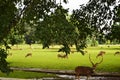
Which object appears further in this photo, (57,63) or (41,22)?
(57,63)

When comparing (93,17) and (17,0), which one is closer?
(17,0)

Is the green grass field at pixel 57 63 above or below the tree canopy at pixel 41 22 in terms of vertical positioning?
below

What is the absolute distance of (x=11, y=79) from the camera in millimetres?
28359

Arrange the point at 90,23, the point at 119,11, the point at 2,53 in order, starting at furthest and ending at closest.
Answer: the point at 90,23, the point at 119,11, the point at 2,53

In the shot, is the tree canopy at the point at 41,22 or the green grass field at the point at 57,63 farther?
the green grass field at the point at 57,63

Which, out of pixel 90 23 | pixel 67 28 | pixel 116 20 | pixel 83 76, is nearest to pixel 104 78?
pixel 83 76

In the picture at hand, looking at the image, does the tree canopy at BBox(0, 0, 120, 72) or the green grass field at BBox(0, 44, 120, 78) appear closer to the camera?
the tree canopy at BBox(0, 0, 120, 72)

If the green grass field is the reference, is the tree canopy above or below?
above

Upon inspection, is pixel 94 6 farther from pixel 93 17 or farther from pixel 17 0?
pixel 17 0

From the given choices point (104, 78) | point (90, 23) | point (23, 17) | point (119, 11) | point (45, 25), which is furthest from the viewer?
point (104, 78)

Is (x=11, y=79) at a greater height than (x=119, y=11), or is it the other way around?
(x=119, y=11)

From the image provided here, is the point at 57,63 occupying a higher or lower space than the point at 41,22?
lower

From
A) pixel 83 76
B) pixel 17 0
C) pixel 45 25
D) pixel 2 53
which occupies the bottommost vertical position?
pixel 83 76

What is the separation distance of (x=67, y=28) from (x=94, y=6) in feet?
Result: 34.4
